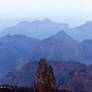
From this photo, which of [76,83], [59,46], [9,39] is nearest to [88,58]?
[59,46]

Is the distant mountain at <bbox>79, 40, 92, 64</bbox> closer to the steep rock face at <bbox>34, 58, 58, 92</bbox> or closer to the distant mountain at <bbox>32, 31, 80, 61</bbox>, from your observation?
the distant mountain at <bbox>32, 31, 80, 61</bbox>

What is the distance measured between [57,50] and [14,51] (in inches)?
779

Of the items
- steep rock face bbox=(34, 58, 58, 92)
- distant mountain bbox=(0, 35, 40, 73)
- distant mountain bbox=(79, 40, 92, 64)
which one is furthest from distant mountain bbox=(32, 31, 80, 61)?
steep rock face bbox=(34, 58, 58, 92)

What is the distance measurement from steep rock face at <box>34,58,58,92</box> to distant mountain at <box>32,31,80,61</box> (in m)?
88.0

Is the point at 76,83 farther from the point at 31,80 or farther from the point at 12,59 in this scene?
the point at 12,59

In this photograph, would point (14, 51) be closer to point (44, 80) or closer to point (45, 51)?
point (45, 51)

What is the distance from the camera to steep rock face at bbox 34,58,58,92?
1484cm

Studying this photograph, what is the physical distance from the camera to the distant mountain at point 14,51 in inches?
3969

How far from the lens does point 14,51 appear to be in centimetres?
11388

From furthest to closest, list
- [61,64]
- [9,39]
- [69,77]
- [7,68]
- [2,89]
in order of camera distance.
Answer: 1. [9,39]
2. [7,68]
3. [61,64]
4. [69,77]
5. [2,89]

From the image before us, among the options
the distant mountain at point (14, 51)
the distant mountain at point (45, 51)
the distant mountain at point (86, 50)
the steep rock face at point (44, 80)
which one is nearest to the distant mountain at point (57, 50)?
the distant mountain at point (45, 51)

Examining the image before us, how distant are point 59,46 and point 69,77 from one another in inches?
2032

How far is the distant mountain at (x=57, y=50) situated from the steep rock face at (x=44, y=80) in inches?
3463

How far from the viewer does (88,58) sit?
348 feet
